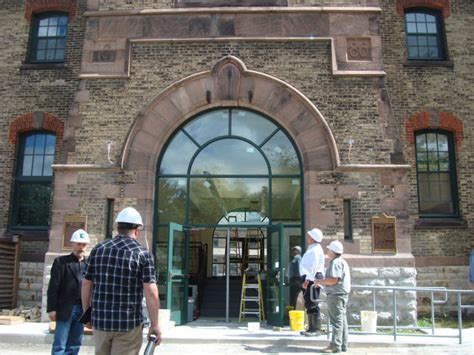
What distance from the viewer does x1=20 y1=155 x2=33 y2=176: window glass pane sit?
14789mm

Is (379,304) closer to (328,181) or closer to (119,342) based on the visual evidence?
(328,181)

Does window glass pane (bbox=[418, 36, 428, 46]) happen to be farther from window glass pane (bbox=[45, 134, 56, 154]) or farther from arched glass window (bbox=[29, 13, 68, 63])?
window glass pane (bbox=[45, 134, 56, 154])

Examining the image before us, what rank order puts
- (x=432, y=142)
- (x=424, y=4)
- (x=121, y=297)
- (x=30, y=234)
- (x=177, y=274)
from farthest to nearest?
(x=424, y=4), (x=432, y=142), (x=30, y=234), (x=177, y=274), (x=121, y=297)

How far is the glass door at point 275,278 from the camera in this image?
11.2 meters

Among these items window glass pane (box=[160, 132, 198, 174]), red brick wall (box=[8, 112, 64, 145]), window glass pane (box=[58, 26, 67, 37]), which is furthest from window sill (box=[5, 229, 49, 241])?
window glass pane (box=[58, 26, 67, 37])

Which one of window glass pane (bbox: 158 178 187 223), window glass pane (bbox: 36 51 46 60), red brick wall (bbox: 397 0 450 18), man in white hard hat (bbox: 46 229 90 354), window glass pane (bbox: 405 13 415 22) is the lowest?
man in white hard hat (bbox: 46 229 90 354)

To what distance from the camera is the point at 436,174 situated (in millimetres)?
14242

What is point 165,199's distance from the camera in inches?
490

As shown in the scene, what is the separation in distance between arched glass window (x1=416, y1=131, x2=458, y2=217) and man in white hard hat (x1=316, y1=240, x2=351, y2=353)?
6.56m

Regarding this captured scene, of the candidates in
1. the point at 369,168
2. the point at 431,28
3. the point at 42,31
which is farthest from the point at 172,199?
the point at 431,28

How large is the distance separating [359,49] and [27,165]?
996 cm

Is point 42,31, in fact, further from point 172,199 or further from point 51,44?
point 172,199

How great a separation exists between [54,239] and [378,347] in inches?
299

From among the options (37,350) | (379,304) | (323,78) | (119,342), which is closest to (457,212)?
(379,304)
